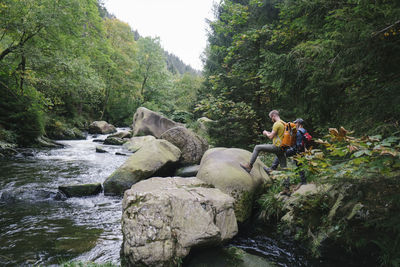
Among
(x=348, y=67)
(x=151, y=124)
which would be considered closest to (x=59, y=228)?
(x=348, y=67)

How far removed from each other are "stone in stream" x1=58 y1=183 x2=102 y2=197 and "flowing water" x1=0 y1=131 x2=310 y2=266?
233 mm

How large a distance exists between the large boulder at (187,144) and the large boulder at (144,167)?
90 cm

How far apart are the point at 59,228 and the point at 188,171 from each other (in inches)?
190

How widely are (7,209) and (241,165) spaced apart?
648cm

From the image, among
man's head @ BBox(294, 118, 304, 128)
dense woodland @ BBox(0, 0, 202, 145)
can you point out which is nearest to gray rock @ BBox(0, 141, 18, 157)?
dense woodland @ BBox(0, 0, 202, 145)

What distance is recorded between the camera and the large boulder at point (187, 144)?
1002cm

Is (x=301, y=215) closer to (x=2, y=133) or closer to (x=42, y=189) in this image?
(x=42, y=189)

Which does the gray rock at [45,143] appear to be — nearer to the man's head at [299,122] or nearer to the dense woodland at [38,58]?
the dense woodland at [38,58]

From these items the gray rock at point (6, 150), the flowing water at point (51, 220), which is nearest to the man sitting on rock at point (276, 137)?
the flowing water at point (51, 220)

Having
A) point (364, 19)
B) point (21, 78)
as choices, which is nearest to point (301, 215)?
point (364, 19)

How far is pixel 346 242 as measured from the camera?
3.32 m

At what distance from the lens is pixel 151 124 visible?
19.3 metres

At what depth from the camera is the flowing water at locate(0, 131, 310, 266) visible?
3.77m

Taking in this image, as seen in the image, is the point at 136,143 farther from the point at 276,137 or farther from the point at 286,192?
the point at 286,192
